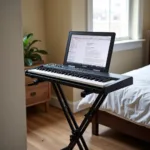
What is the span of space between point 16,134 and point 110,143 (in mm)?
1652

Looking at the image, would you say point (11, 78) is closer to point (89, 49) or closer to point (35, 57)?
point (89, 49)

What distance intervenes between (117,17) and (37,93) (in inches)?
70.9

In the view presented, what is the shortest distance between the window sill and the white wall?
2.91 meters

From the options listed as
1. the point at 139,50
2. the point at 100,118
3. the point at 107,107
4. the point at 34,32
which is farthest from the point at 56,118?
the point at 139,50

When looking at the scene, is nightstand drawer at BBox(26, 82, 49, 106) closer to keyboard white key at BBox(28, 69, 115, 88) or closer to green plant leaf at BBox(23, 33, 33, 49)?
green plant leaf at BBox(23, 33, 33, 49)

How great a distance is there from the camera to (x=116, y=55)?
3980 mm

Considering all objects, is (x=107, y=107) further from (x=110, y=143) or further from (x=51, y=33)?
(x=51, y=33)

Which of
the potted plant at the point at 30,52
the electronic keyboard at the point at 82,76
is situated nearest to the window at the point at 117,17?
the potted plant at the point at 30,52

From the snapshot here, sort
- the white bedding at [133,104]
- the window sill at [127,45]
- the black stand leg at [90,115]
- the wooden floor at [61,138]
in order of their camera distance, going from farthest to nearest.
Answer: the window sill at [127,45] < the wooden floor at [61,138] < the white bedding at [133,104] < the black stand leg at [90,115]

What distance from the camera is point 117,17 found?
4.14 meters

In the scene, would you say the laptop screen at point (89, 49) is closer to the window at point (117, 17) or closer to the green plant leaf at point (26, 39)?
the green plant leaf at point (26, 39)

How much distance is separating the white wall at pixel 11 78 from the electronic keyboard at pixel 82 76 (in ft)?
2.30

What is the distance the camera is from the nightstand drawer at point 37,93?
324cm

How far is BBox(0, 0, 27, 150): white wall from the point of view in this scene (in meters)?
1.03
